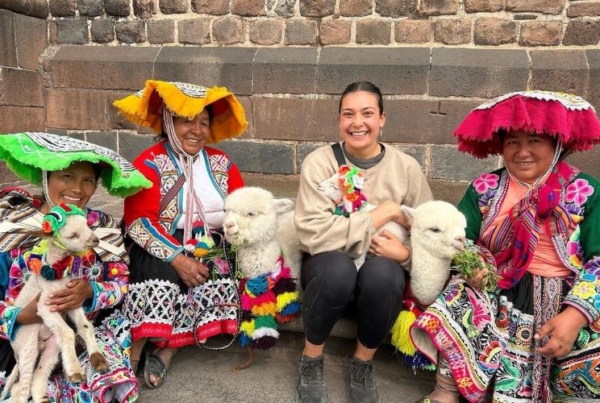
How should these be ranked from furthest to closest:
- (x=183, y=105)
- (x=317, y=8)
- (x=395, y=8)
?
1. (x=317, y=8)
2. (x=395, y=8)
3. (x=183, y=105)

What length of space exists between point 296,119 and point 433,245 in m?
2.76

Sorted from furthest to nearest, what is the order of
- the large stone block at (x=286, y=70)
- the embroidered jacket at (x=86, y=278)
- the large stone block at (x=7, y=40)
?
the large stone block at (x=7, y=40) → the large stone block at (x=286, y=70) → the embroidered jacket at (x=86, y=278)

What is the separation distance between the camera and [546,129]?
2.13m

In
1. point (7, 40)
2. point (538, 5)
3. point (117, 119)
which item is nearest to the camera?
point (538, 5)

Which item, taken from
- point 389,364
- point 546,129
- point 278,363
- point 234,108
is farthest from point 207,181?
point 546,129

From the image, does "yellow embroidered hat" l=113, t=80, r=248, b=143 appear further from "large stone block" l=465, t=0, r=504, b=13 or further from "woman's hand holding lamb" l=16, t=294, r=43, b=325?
"large stone block" l=465, t=0, r=504, b=13

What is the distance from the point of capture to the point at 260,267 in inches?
92.9

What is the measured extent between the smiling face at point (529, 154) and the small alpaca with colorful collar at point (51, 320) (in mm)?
1993

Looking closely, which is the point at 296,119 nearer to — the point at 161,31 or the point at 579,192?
the point at 161,31

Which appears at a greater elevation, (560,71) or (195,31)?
(195,31)

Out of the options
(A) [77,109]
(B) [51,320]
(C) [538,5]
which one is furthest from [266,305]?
(A) [77,109]

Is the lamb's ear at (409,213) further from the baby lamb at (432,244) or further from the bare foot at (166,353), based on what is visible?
the bare foot at (166,353)

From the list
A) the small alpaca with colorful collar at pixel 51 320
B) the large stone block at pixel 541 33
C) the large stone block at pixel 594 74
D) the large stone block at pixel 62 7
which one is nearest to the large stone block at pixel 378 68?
the large stone block at pixel 541 33

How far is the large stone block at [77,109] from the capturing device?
509cm
